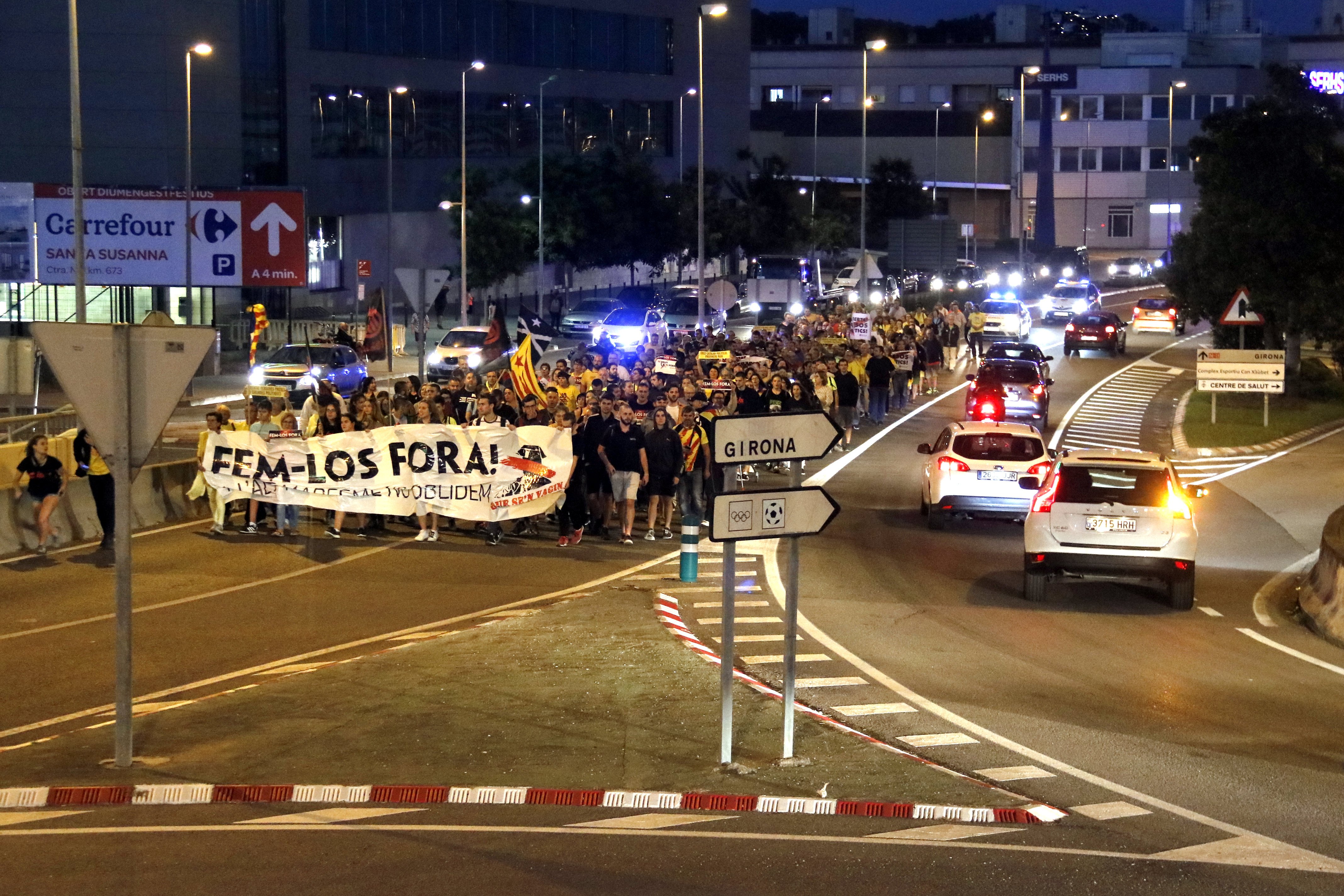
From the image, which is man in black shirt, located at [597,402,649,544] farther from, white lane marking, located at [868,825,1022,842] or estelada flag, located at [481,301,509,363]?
estelada flag, located at [481,301,509,363]

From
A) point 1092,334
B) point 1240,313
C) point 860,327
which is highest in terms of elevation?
point 1240,313

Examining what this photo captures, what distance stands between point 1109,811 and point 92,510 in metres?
15.1

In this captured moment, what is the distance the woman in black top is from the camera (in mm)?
19547

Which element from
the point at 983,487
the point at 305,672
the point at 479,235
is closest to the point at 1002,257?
the point at 479,235

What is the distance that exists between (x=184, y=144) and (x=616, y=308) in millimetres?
18747

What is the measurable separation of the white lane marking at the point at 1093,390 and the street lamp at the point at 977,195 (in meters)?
44.1

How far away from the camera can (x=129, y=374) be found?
33.2ft

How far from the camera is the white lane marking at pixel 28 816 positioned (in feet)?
31.5

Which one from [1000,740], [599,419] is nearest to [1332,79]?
[599,419]

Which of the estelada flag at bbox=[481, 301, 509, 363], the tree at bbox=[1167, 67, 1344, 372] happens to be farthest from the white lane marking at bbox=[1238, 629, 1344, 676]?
the estelada flag at bbox=[481, 301, 509, 363]

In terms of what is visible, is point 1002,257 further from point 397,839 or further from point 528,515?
point 397,839

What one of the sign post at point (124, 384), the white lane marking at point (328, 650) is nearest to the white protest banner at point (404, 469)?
the white lane marking at point (328, 650)

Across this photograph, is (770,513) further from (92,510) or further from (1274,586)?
(92,510)

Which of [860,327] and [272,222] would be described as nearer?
[860,327]
